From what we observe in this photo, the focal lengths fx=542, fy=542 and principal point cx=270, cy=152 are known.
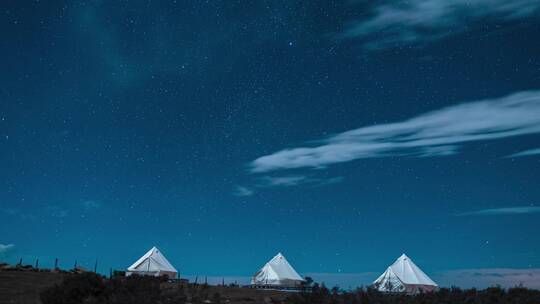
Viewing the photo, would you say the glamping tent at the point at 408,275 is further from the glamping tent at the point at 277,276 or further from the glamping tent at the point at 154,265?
the glamping tent at the point at 154,265

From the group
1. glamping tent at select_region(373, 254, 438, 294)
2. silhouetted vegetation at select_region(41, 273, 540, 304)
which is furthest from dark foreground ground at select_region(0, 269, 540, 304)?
glamping tent at select_region(373, 254, 438, 294)

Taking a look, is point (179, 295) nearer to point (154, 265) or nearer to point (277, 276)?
point (277, 276)

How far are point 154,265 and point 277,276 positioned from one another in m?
12.3

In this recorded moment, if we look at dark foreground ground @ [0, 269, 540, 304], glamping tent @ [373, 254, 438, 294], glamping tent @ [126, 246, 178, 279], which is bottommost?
dark foreground ground @ [0, 269, 540, 304]

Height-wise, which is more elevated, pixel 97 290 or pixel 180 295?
pixel 97 290

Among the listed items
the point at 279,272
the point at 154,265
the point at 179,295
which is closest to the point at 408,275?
the point at 279,272

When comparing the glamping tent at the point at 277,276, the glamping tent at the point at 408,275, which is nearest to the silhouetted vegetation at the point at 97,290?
the glamping tent at the point at 408,275

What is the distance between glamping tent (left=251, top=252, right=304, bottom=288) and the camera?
5397cm

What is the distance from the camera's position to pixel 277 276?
178ft

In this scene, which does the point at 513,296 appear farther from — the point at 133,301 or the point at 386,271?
the point at 386,271

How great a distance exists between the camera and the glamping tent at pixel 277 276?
177 feet

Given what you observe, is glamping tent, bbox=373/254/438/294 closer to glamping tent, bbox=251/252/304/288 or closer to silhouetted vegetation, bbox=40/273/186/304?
glamping tent, bbox=251/252/304/288

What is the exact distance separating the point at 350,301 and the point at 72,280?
8.60 metres

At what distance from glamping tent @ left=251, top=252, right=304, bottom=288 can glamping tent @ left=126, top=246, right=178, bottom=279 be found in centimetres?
857
